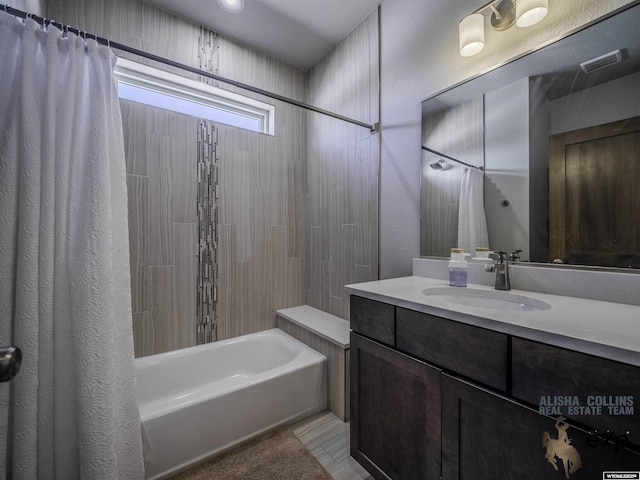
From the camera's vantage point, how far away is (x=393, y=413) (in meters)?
1.03

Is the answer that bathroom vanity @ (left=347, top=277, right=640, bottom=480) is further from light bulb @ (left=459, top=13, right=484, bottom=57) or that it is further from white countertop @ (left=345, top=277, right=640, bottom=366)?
light bulb @ (left=459, top=13, right=484, bottom=57)

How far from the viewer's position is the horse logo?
23.8 inches

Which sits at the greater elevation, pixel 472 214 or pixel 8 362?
pixel 472 214

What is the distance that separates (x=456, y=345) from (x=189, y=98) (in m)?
2.35

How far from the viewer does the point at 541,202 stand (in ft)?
3.58

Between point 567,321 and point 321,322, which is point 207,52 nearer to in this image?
point 321,322

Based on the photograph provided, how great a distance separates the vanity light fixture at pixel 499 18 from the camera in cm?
107

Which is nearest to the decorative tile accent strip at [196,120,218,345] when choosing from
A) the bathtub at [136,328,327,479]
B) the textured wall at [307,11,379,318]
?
the bathtub at [136,328,327,479]

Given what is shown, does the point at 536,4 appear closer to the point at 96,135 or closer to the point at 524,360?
the point at 524,360

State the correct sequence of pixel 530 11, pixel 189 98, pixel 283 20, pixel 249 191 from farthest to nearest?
pixel 249 191 < pixel 189 98 < pixel 283 20 < pixel 530 11

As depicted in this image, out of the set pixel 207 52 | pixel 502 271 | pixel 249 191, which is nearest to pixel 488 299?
pixel 502 271

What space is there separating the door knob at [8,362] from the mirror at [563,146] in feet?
5.25

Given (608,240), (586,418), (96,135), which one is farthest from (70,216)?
(608,240)

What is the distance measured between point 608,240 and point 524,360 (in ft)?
2.12
